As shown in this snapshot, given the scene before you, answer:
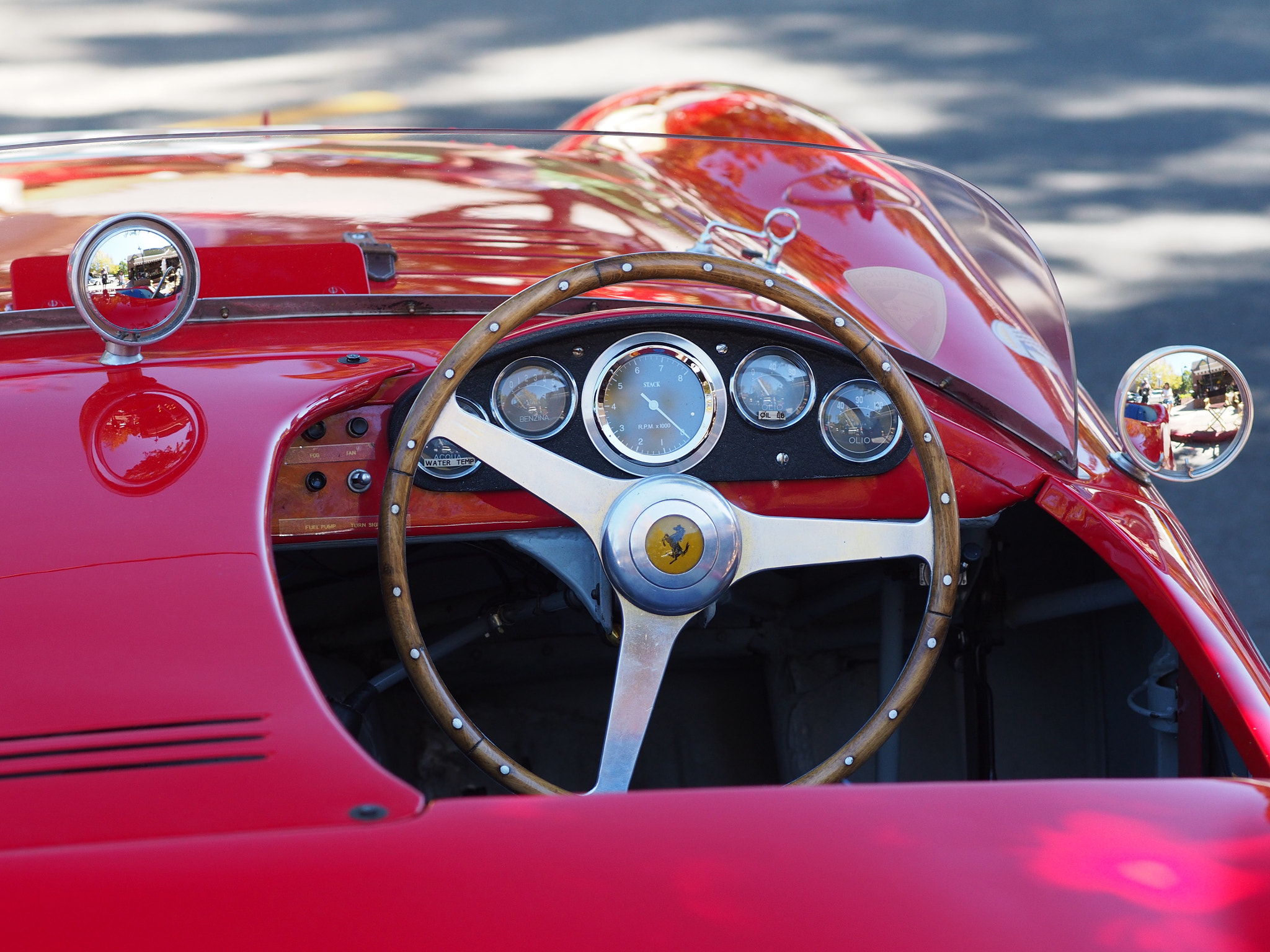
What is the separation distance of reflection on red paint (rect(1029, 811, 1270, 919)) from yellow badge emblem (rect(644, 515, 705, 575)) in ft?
1.89

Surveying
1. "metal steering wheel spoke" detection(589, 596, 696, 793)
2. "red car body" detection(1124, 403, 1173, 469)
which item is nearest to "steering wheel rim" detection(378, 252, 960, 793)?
"metal steering wheel spoke" detection(589, 596, 696, 793)

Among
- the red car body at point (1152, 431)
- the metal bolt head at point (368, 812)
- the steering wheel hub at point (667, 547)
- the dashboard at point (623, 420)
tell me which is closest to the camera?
the metal bolt head at point (368, 812)

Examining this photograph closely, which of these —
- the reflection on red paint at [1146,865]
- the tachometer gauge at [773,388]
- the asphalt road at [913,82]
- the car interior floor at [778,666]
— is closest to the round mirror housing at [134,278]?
the car interior floor at [778,666]

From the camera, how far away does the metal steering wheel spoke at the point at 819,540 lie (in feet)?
5.64

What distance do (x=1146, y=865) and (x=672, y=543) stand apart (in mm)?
674

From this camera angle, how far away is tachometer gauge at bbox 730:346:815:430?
A: 1.86 metres

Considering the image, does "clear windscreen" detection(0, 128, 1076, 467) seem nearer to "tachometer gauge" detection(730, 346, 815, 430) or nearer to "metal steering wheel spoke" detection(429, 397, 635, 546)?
"tachometer gauge" detection(730, 346, 815, 430)

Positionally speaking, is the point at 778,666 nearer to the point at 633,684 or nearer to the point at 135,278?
the point at 633,684

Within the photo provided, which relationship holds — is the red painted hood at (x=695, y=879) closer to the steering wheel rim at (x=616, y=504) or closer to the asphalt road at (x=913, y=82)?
the steering wheel rim at (x=616, y=504)

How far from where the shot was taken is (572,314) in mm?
1945

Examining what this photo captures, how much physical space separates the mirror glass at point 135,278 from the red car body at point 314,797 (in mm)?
102

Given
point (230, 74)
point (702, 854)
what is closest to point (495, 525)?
point (702, 854)

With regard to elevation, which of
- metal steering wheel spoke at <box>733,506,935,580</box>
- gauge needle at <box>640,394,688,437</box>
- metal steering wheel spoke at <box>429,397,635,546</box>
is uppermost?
gauge needle at <box>640,394,688,437</box>

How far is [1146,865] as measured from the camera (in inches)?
48.3
